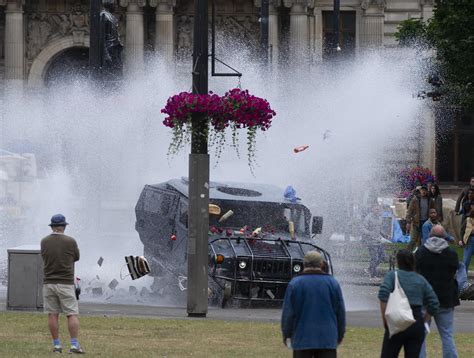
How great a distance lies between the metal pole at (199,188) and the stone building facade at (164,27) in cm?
3838

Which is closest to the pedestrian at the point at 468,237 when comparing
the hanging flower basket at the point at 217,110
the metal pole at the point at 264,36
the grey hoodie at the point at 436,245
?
the hanging flower basket at the point at 217,110

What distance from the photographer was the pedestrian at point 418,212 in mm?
37156

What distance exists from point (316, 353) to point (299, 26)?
49438 millimetres

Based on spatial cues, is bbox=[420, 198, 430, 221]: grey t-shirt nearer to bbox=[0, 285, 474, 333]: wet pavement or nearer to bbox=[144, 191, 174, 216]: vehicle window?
bbox=[0, 285, 474, 333]: wet pavement

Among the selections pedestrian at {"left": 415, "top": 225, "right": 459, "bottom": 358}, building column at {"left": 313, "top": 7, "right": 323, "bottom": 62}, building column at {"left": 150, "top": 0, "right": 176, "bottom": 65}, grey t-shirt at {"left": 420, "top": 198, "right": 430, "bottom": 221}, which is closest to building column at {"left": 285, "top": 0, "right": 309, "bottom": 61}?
building column at {"left": 313, "top": 7, "right": 323, "bottom": 62}

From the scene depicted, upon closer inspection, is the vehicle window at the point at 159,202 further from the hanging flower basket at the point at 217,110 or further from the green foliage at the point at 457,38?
the green foliage at the point at 457,38

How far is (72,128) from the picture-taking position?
1667 inches

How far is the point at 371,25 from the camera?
64.8 metres

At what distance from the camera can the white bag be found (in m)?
16.5

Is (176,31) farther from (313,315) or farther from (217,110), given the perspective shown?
(313,315)

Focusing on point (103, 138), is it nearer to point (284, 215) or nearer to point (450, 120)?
point (284, 215)

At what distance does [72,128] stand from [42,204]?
7.19ft

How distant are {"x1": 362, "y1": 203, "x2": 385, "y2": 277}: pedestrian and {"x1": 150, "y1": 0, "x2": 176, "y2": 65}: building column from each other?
27.9 metres

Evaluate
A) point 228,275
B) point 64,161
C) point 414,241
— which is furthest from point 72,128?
point 228,275
